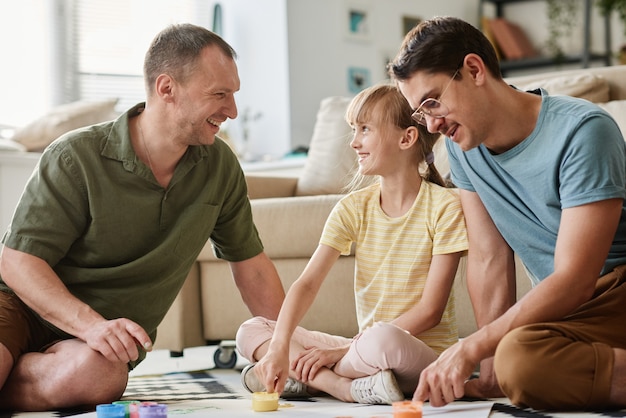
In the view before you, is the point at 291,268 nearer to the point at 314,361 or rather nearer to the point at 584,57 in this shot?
the point at 314,361

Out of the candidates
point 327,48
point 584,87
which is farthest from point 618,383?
point 327,48

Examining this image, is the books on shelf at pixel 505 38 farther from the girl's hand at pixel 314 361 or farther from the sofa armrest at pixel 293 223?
the girl's hand at pixel 314 361

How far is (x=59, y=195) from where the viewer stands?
1712mm

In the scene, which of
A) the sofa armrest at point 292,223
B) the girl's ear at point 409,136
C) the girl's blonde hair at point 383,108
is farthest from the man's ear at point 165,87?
the sofa armrest at point 292,223

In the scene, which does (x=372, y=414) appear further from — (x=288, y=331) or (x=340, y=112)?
(x=340, y=112)

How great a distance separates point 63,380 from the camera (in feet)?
5.38

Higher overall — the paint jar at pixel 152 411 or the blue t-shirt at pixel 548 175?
the blue t-shirt at pixel 548 175

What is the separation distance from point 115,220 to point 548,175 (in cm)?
84

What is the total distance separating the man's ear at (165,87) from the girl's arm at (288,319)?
1.46 ft

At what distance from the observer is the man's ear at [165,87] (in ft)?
5.93

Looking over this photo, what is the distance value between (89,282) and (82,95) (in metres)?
3.21

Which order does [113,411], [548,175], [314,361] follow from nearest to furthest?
1. [113,411]
2. [548,175]
3. [314,361]

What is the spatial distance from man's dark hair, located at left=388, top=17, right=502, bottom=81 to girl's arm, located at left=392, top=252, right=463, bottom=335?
1.40 ft

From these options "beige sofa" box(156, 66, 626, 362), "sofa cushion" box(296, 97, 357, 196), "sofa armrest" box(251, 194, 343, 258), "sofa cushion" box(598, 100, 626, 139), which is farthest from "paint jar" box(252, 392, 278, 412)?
"sofa cushion" box(296, 97, 357, 196)
